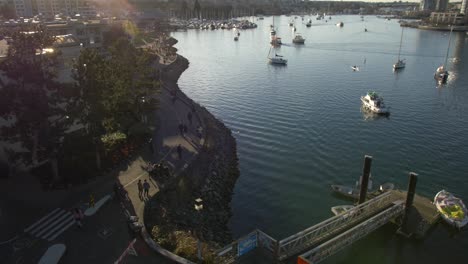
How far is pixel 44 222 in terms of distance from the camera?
23.2 metres

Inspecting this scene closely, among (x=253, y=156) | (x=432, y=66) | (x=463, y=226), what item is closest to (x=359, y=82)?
(x=432, y=66)

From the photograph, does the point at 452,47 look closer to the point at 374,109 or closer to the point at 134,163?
the point at 374,109

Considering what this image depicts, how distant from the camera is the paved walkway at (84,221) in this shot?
20281mm

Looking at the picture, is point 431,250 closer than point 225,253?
No

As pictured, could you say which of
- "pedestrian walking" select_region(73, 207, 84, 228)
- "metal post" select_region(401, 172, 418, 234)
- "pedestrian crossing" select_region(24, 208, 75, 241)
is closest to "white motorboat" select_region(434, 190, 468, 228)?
"metal post" select_region(401, 172, 418, 234)

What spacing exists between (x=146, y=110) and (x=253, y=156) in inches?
534

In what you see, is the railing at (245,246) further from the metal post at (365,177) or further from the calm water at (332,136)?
the metal post at (365,177)

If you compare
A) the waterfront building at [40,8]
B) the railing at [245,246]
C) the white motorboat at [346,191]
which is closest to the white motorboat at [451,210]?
the white motorboat at [346,191]

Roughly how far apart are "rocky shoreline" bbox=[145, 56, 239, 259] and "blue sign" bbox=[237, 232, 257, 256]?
1.92m

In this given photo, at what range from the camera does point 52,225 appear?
2294 cm

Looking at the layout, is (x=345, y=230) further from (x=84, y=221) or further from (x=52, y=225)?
(x=52, y=225)

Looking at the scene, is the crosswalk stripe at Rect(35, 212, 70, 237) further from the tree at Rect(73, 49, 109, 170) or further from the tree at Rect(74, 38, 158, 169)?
the tree at Rect(74, 38, 158, 169)

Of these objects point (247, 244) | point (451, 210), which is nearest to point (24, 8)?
point (247, 244)

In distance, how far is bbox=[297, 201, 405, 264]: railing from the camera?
72.3ft
